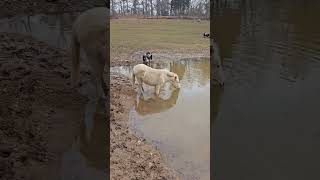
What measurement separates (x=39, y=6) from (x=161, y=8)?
119ft

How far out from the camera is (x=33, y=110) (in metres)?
→ 4.95

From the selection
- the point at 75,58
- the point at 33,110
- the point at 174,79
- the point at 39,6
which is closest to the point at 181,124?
the point at 75,58

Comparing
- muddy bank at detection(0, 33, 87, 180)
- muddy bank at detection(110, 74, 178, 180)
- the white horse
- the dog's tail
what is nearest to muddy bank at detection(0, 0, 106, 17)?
muddy bank at detection(0, 33, 87, 180)

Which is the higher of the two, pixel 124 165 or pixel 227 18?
pixel 227 18

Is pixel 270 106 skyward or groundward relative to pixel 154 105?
skyward

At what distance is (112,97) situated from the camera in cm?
698

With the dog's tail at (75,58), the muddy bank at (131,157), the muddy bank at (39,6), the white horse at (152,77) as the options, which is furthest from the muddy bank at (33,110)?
the muddy bank at (39,6)

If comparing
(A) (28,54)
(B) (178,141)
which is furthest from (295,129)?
(A) (28,54)

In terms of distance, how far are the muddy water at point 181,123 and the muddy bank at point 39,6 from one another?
5.37m

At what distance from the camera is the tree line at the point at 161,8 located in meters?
42.5

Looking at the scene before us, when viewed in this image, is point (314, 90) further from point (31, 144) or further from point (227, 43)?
point (227, 43)

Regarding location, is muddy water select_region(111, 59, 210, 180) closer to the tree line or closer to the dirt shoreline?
the dirt shoreline

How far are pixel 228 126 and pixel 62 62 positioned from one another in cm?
359

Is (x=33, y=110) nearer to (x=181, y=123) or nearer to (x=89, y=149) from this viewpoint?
(x=89, y=149)
